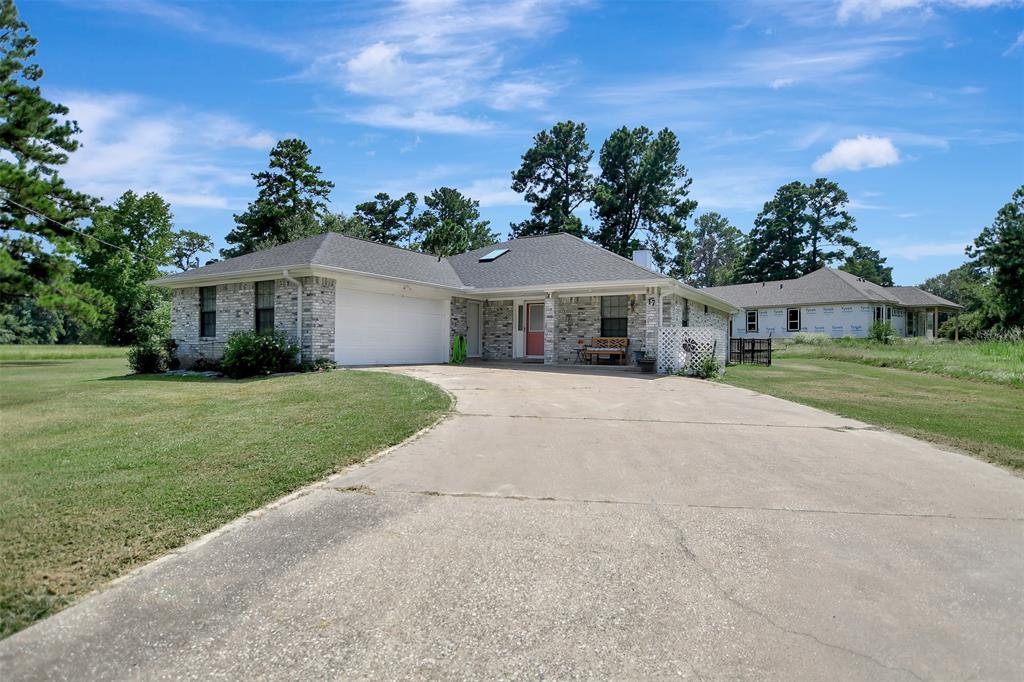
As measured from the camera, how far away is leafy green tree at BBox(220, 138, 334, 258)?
3809 centimetres

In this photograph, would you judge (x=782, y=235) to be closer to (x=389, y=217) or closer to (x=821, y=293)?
(x=821, y=293)

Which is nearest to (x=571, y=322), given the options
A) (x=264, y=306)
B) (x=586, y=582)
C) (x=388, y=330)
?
(x=388, y=330)

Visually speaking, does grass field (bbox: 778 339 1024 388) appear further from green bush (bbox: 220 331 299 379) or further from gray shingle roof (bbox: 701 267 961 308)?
green bush (bbox: 220 331 299 379)

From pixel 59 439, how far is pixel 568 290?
13.6 meters

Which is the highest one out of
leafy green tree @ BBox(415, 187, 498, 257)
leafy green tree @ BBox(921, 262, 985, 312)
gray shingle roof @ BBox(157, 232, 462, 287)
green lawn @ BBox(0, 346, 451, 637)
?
leafy green tree @ BBox(415, 187, 498, 257)

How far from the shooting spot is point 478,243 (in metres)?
47.9

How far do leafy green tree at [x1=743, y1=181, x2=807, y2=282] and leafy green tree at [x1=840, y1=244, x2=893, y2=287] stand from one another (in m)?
5.77

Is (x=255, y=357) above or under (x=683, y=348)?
under

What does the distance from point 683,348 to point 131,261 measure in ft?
116

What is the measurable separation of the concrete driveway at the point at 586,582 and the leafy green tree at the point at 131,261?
30.4 metres

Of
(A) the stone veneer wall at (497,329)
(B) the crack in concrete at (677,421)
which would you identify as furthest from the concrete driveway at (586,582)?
(A) the stone veneer wall at (497,329)

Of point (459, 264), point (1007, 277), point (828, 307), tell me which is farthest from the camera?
point (828, 307)

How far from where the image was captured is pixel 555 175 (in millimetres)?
40969

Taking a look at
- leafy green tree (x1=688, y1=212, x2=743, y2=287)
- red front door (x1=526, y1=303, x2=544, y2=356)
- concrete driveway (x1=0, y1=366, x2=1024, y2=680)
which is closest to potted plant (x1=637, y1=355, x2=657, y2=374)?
red front door (x1=526, y1=303, x2=544, y2=356)
